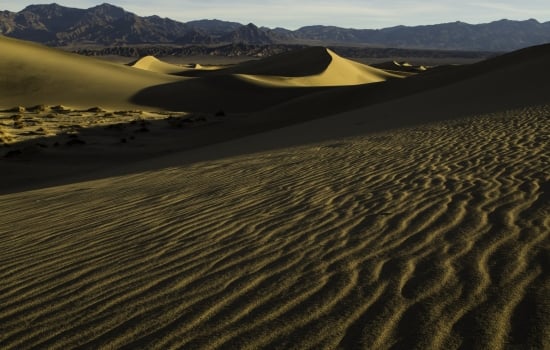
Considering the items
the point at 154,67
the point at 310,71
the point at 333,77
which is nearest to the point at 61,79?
the point at 333,77

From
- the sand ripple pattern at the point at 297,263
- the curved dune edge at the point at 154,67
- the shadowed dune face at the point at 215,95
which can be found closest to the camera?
the sand ripple pattern at the point at 297,263

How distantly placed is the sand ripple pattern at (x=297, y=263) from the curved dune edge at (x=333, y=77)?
3662cm

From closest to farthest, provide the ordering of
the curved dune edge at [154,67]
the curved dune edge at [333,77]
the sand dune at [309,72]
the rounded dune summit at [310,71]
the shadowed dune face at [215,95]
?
the shadowed dune face at [215,95] → the curved dune edge at [333,77] → the sand dune at [309,72] → the rounded dune summit at [310,71] → the curved dune edge at [154,67]

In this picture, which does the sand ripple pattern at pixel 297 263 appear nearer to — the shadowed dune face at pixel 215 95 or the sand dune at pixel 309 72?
the shadowed dune face at pixel 215 95

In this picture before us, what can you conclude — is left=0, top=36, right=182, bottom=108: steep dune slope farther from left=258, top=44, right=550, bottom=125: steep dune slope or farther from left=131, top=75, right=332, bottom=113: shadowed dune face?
left=258, top=44, right=550, bottom=125: steep dune slope

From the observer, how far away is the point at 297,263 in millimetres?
4348

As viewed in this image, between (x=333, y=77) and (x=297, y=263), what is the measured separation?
1949 inches

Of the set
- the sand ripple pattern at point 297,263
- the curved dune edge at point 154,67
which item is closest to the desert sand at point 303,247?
the sand ripple pattern at point 297,263

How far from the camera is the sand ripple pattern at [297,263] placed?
326 centimetres

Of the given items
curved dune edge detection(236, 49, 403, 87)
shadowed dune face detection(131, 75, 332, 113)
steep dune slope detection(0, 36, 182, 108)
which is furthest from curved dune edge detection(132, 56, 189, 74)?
shadowed dune face detection(131, 75, 332, 113)

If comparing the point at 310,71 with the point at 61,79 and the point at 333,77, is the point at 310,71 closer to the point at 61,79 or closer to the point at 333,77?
the point at 333,77

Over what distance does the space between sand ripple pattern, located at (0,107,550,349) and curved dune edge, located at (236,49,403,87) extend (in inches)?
1442

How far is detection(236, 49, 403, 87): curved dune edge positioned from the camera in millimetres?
44656

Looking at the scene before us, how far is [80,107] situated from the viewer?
32219 millimetres
